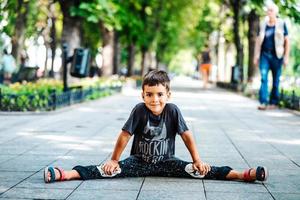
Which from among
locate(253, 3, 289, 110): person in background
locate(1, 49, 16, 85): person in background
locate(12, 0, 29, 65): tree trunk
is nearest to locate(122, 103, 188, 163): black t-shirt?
locate(253, 3, 289, 110): person in background

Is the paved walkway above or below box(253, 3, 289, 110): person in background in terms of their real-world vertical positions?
below

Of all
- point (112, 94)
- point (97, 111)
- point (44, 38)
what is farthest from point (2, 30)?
point (44, 38)

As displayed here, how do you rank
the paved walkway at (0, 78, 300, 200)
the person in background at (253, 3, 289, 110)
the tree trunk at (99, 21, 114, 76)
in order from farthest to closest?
the tree trunk at (99, 21, 114, 76)
the person in background at (253, 3, 289, 110)
the paved walkway at (0, 78, 300, 200)

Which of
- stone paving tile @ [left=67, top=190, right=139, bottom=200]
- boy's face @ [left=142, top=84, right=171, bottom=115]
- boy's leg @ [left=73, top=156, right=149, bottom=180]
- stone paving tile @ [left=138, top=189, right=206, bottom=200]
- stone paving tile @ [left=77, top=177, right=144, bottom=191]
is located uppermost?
boy's face @ [left=142, top=84, right=171, bottom=115]

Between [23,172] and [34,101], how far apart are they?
7139 millimetres

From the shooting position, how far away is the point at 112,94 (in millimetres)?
21469

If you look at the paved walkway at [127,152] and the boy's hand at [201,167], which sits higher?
the boy's hand at [201,167]

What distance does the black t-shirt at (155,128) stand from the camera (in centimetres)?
519

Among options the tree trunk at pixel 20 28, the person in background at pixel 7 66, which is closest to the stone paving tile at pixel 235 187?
the person in background at pixel 7 66

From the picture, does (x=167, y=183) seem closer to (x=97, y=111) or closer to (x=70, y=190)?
(x=70, y=190)

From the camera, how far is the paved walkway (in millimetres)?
4602

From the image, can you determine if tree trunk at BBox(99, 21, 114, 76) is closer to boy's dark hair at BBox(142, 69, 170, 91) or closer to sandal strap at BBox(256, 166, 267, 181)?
boy's dark hair at BBox(142, 69, 170, 91)

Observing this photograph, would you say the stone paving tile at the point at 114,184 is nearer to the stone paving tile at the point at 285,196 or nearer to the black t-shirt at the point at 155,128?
the black t-shirt at the point at 155,128

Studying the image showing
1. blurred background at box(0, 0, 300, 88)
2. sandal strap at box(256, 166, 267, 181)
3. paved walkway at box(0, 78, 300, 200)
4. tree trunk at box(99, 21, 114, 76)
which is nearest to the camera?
paved walkway at box(0, 78, 300, 200)
